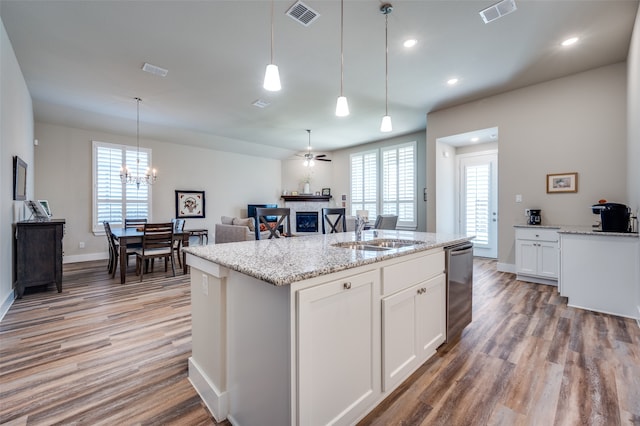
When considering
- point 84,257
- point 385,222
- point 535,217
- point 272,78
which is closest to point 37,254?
point 84,257

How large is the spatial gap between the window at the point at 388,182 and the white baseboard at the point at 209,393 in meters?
6.25

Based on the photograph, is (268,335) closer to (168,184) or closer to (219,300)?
(219,300)

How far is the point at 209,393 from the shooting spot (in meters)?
1.64

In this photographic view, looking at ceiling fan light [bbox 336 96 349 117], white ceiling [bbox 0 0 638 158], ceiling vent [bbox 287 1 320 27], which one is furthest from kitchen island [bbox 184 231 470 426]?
white ceiling [bbox 0 0 638 158]

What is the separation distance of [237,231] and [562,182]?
5.25 meters

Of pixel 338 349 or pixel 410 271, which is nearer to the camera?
pixel 338 349

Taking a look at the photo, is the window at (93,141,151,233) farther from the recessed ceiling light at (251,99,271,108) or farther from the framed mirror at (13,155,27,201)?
the recessed ceiling light at (251,99,271,108)

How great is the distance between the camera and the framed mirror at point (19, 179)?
3412 mm

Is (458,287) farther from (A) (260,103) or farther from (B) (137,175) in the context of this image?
(B) (137,175)

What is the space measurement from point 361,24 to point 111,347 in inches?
146

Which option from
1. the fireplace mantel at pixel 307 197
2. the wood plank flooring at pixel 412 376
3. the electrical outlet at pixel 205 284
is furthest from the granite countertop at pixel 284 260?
the fireplace mantel at pixel 307 197

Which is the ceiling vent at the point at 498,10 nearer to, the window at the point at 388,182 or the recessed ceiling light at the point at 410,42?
the recessed ceiling light at the point at 410,42

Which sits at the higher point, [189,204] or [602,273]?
[189,204]

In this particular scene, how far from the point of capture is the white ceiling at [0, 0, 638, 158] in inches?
104
